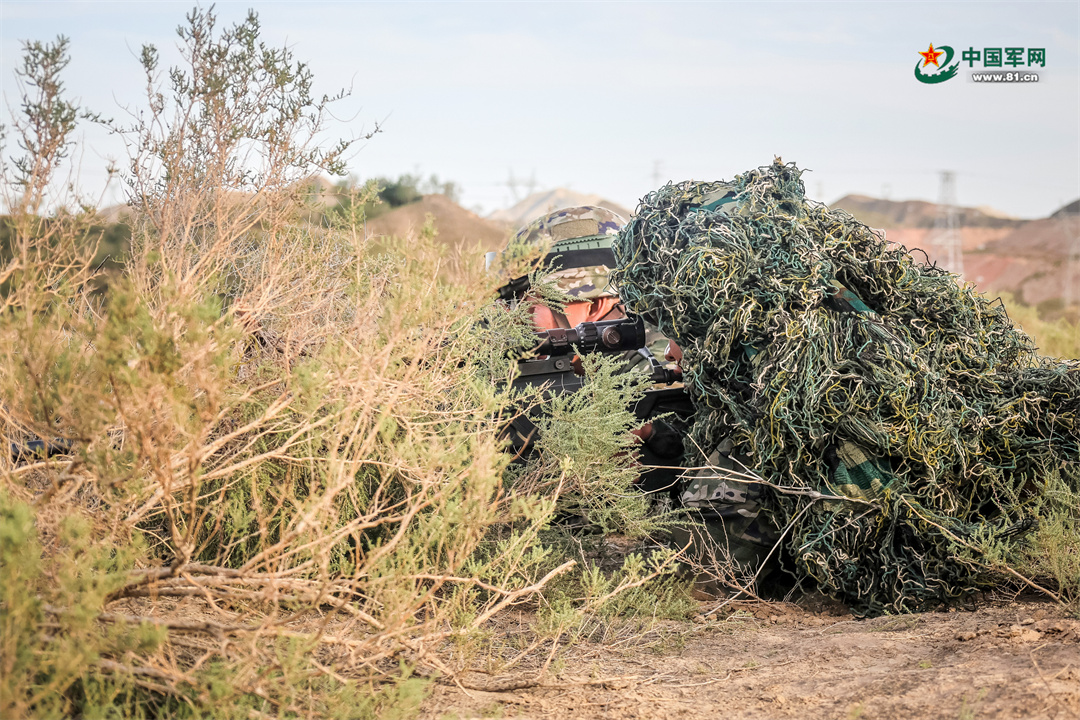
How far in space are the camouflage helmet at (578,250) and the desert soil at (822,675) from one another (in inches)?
92.2

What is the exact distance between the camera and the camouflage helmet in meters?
5.73

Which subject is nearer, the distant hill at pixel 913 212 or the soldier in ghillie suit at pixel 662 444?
the soldier in ghillie suit at pixel 662 444

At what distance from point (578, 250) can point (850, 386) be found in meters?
2.13

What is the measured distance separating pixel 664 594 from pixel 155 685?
8.27ft

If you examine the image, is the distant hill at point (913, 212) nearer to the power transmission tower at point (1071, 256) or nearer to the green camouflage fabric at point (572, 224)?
the power transmission tower at point (1071, 256)

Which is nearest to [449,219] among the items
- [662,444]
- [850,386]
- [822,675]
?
[662,444]

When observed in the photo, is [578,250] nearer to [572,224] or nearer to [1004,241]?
[572,224]

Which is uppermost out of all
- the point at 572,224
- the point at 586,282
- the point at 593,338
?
the point at 572,224

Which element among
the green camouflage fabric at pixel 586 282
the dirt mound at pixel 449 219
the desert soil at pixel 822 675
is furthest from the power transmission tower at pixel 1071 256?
the desert soil at pixel 822 675

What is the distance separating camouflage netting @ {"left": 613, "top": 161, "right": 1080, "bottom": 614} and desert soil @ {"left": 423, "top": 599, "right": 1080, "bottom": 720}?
362 millimetres

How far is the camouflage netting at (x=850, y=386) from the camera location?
163 inches

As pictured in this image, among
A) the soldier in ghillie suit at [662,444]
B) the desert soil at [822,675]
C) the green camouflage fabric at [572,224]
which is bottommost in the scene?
the desert soil at [822,675]

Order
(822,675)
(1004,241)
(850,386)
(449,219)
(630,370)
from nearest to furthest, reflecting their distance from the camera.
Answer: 1. (822,675)
2. (850,386)
3. (630,370)
4. (449,219)
5. (1004,241)

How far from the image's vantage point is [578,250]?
5.76m
